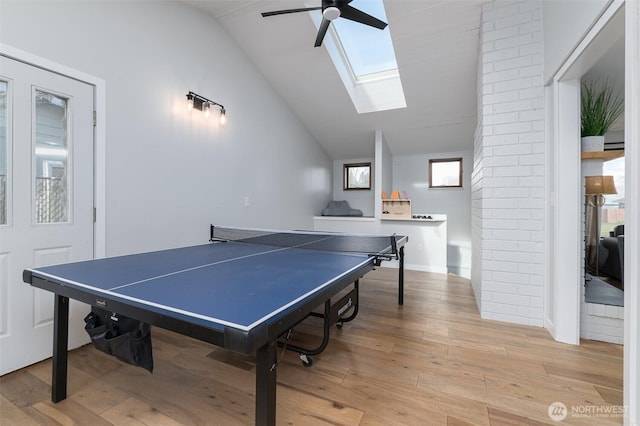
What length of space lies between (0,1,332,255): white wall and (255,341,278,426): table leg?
203cm

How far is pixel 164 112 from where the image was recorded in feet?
8.82

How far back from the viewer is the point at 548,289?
236 cm

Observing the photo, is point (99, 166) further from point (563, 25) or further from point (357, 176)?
point (357, 176)

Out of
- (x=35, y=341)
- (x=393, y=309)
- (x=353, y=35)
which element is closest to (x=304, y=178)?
(x=353, y=35)

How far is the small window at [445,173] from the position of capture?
18.3 feet

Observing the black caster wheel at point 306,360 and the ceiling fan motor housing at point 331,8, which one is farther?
the ceiling fan motor housing at point 331,8

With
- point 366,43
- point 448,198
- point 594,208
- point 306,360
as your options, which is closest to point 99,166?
point 306,360

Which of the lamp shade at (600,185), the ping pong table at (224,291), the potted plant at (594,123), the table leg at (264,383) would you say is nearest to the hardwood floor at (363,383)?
the ping pong table at (224,291)

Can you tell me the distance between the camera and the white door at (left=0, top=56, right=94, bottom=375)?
5.79 ft

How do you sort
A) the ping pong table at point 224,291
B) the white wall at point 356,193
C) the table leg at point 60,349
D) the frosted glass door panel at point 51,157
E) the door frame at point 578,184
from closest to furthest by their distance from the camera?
the ping pong table at point 224,291
the door frame at point 578,184
the table leg at point 60,349
the frosted glass door panel at point 51,157
the white wall at point 356,193

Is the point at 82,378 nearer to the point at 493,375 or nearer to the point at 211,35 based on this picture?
the point at 493,375

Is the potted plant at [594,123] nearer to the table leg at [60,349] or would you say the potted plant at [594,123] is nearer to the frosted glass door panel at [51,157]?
the table leg at [60,349]

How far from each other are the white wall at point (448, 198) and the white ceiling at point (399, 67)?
354mm

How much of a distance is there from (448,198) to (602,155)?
3.56 metres
